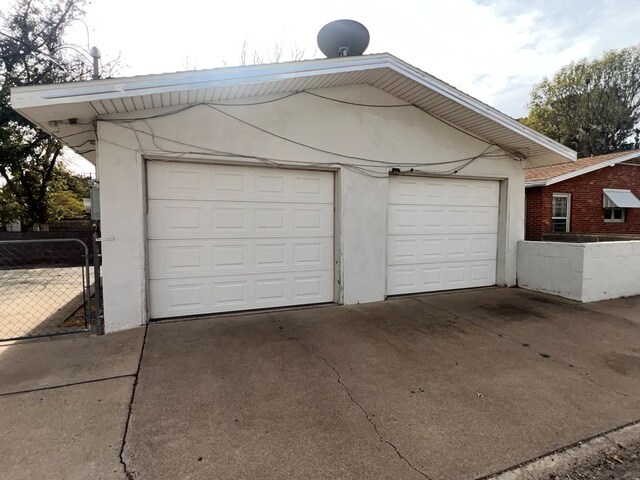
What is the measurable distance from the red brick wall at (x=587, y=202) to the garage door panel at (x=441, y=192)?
17.6 ft

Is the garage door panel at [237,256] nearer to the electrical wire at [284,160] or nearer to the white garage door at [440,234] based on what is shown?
the electrical wire at [284,160]

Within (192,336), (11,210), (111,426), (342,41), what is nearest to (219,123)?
(342,41)

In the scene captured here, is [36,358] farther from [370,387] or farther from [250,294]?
[370,387]

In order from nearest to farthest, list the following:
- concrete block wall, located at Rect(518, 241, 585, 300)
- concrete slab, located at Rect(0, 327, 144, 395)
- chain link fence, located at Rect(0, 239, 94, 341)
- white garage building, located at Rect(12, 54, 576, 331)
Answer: concrete slab, located at Rect(0, 327, 144, 395) < white garage building, located at Rect(12, 54, 576, 331) < chain link fence, located at Rect(0, 239, 94, 341) < concrete block wall, located at Rect(518, 241, 585, 300)

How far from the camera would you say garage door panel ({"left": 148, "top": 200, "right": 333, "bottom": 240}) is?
512 centimetres

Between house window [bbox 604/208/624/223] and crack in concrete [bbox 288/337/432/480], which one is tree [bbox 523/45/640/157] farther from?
crack in concrete [bbox 288/337/432/480]

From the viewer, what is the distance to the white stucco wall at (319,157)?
4742mm

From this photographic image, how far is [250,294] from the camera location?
5613mm

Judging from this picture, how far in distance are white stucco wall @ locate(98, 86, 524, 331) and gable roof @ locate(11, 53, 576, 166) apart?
21 centimetres

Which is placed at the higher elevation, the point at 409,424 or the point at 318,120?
the point at 318,120

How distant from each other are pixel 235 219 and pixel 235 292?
1.14m

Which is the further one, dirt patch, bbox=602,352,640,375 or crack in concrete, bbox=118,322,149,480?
dirt patch, bbox=602,352,640,375

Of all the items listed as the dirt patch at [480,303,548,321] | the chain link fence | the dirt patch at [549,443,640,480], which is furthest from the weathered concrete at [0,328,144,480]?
the dirt patch at [480,303,548,321]

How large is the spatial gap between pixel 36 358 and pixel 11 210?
1661cm
